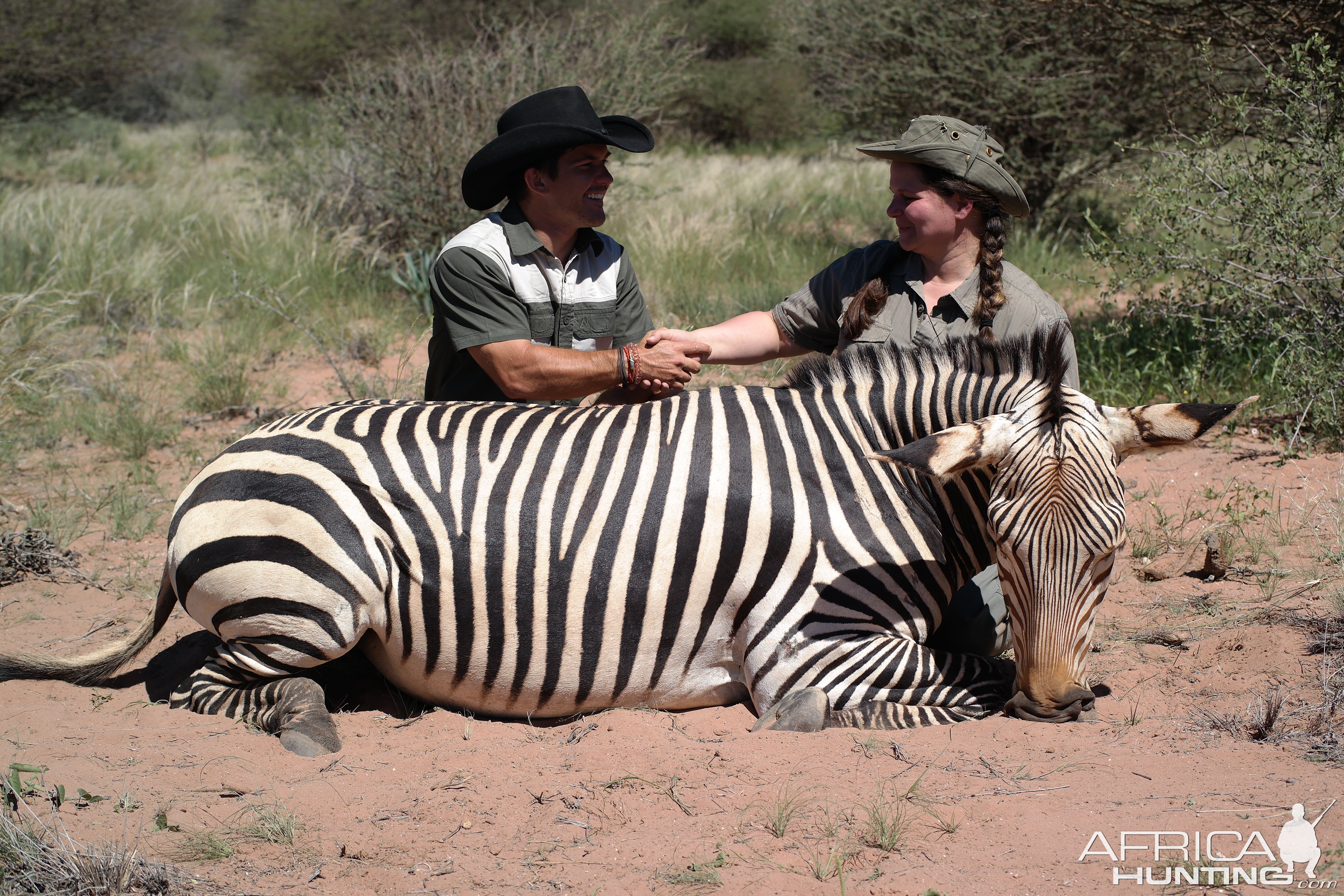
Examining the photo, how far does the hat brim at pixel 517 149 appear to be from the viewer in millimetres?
4336

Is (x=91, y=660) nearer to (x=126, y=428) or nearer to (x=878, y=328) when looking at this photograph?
(x=126, y=428)

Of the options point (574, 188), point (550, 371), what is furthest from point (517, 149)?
point (550, 371)

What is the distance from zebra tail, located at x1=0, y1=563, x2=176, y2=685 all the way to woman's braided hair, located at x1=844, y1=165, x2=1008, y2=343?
269 cm

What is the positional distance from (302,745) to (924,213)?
2808 millimetres

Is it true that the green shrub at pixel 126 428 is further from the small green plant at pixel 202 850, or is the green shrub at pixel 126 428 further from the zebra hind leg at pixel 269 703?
the small green plant at pixel 202 850

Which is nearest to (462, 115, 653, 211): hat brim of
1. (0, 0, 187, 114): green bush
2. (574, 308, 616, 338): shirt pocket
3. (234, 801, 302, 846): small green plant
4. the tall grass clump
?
(574, 308, 616, 338): shirt pocket

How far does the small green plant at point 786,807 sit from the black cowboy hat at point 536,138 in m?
2.72

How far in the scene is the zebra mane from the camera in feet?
10.3

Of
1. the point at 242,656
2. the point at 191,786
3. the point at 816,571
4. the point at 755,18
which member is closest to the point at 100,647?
the point at 242,656

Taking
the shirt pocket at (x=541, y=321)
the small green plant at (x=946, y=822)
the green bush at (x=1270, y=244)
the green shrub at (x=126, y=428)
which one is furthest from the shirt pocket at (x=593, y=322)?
the green shrub at (x=126, y=428)

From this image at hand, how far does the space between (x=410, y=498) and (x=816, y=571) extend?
53.0 inches

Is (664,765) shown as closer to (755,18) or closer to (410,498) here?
(410,498)

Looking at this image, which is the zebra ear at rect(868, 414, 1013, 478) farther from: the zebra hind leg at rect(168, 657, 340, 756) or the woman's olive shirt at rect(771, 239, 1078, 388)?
the zebra hind leg at rect(168, 657, 340, 756)

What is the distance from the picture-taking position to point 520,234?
14.8 feet
